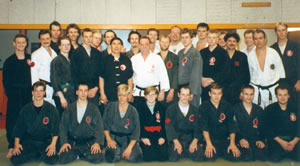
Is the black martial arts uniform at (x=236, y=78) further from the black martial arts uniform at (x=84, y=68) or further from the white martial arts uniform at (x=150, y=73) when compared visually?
the black martial arts uniform at (x=84, y=68)

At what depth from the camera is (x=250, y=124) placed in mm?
3754

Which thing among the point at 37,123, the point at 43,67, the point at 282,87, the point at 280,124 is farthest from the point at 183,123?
the point at 43,67

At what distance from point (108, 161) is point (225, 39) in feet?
7.87

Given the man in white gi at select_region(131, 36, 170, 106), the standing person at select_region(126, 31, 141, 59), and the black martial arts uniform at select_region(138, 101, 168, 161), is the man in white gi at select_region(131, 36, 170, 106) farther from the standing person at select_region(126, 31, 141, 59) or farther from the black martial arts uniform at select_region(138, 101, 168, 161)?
the black martial arts uniform at select_region(138, 101, 168, 161)

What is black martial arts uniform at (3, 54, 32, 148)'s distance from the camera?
378 centimetres

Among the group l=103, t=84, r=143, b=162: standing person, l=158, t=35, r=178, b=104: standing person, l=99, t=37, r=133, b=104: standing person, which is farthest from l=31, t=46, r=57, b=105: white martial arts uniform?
l=158, t=35, r=178, b=104: standing person

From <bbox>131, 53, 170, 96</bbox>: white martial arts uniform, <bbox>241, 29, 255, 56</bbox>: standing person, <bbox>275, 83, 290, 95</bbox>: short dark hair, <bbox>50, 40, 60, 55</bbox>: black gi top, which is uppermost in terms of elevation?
<bbox>241, 29, 255, 56</bbox>: standing person

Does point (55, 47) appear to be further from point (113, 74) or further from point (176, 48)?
point (176, 48)

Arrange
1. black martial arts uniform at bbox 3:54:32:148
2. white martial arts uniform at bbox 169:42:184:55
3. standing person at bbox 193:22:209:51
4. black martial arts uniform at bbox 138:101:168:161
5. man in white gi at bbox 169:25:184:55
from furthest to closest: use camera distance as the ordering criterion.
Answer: white martial arts uniform at bbox 169:42:184:55
man in white gi at bbox 169:25:184:55
standing person at bbox 193:22:209:51
black martial arts uniform at bbox 3:54:32:148
black martial arts uniform at bbox 138:101:168:161

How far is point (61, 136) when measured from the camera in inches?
138

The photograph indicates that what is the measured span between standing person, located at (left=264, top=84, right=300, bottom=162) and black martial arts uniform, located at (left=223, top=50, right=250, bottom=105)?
1.48 ft

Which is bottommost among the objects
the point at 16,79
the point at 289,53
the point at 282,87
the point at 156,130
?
the point at 156,130

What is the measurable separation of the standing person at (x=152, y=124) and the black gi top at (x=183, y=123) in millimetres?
106

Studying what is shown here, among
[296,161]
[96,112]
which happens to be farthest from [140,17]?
[296,161]
